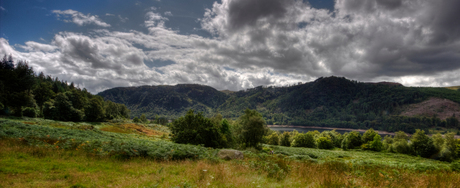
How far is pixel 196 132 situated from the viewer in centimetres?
3067

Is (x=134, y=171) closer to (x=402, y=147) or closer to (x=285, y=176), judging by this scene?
(x=285, y=176)

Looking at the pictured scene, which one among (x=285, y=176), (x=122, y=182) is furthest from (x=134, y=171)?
(x=285, y=176)

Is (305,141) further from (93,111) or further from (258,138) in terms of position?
(93,111)

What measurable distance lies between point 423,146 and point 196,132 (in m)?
68.0

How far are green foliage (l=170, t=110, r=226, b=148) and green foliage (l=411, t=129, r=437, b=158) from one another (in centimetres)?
6144

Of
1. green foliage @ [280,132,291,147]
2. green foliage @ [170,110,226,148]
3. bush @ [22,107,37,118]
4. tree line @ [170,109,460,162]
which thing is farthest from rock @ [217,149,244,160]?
green foliage @ [280,132,291,147]

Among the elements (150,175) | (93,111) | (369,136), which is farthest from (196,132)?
(369,136)

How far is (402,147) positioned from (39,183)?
79079 millimetres

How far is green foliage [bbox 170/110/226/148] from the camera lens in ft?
100

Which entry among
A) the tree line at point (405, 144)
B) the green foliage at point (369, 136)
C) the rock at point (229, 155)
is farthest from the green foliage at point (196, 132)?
the green foliage at point (369, 136)

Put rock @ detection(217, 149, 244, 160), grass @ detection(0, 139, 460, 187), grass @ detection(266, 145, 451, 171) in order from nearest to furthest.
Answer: grass @ detection(0, 139, 460, 187) → rock @ detection(217, 149, 244, 160) → grass @ detection(266, 145, 451, 171)

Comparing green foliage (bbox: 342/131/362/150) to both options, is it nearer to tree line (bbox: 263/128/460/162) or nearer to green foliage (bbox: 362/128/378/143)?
tree line (bbox: 263/128/460/162)

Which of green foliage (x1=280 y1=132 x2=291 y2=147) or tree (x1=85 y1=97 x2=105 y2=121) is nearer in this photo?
tree (x1=85 y1=97 x2=105 y2=121)

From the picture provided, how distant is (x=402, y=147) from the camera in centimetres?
5441
